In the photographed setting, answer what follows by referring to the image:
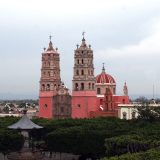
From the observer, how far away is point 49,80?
66375 millimetres

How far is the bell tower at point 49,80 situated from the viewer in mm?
66562

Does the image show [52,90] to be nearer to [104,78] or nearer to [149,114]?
[104,78]

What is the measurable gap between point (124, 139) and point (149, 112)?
20.4m

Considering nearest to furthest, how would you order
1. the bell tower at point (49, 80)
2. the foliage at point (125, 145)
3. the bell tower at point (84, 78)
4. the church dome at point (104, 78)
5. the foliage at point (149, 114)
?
the foliage at point (125, 145), the foliage at point (149, 114), the bell tower at point (84, 78), the bell tower at point (49, 80), the church dome at point (104, 78)

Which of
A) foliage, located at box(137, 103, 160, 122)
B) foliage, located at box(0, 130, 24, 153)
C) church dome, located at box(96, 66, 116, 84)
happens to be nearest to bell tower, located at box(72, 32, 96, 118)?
church dome, located at box(96, 66, 116, 84)

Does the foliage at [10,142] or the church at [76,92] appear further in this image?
the church at [76,92]

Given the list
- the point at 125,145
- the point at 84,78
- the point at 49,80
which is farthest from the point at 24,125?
the point at 49,80

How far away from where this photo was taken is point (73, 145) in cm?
3734

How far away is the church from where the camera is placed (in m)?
64.2

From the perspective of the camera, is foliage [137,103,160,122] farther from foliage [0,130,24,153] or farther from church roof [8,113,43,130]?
church roof [8,113,43,130]

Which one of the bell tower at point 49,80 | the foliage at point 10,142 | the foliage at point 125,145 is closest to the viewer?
the foliage at point 125,145

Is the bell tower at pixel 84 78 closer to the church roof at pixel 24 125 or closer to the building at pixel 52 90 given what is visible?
the building at pixel 52 90

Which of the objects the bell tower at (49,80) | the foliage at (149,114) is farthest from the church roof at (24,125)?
the bell tower at (49,80)

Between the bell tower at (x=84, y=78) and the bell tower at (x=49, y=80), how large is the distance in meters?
3.45
